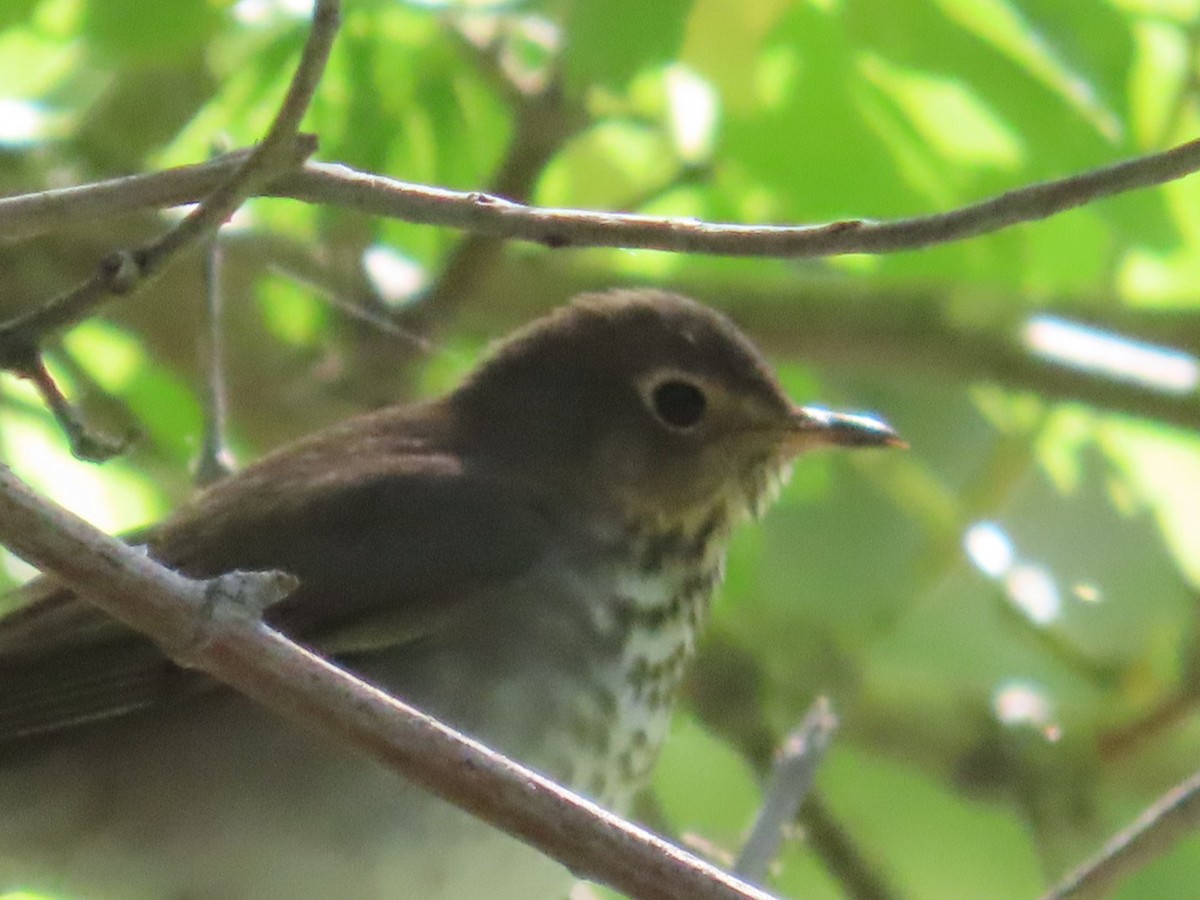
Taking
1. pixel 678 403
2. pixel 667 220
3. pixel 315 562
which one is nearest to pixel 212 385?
pixel 315 562

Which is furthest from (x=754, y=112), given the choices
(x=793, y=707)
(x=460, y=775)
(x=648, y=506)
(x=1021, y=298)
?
(x=460, y=775)

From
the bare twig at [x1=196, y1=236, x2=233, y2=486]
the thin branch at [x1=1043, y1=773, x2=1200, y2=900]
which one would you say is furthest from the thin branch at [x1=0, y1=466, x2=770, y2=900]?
the bare twig at [x1=196, y1=236, x2=233, y2=486]

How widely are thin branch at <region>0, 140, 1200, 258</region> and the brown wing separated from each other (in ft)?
4.06

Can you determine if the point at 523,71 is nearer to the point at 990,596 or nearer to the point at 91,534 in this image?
the point at 990,596

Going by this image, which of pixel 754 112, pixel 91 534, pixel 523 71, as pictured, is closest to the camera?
pixel 91 534

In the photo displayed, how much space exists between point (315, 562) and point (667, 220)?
137 centimetres

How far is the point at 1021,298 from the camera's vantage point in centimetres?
468

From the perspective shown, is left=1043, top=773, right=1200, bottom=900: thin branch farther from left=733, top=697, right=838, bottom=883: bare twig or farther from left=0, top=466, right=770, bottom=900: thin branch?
left=0, top=466, right=770, bottom=900: thin branch

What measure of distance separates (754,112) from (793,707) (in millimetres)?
1498

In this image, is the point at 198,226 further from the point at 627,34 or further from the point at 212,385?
the point at 212,385

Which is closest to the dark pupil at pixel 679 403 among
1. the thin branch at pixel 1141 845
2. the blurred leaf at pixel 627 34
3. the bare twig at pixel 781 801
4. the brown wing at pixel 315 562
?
the brown wing at pixel 315 562

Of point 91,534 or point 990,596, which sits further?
point 990,596

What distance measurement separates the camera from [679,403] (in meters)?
4.10

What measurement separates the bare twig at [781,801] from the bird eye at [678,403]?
0.67 metres
